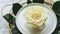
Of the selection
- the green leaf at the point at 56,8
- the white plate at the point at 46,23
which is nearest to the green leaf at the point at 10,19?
the white plate at the point at 46,23

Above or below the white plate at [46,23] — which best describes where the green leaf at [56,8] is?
above

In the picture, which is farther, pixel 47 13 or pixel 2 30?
pixel 2 30

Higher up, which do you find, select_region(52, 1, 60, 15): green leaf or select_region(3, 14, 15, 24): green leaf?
select_region(52, 1, 60, 15): green leaf

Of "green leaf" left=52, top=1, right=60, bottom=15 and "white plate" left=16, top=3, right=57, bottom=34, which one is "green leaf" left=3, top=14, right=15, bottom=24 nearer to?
"white plate" left=16, top=3, right=57, bottom=34

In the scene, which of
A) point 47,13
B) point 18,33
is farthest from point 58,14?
point 18,33

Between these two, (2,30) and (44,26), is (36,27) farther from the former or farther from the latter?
(2,30)

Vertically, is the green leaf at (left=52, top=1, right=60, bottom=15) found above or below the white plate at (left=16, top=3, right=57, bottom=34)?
above

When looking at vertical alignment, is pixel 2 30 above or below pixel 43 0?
below

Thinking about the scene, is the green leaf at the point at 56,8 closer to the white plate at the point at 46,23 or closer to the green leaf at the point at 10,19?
the white plate at the point at 46,23

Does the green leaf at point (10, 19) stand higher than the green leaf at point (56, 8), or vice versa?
the green leaf at point (56, 8)

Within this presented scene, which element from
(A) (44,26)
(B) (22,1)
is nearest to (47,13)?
(A) (44,26)

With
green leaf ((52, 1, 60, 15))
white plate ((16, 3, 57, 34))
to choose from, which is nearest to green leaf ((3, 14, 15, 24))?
white plate ((16, 3, 57, 34))
